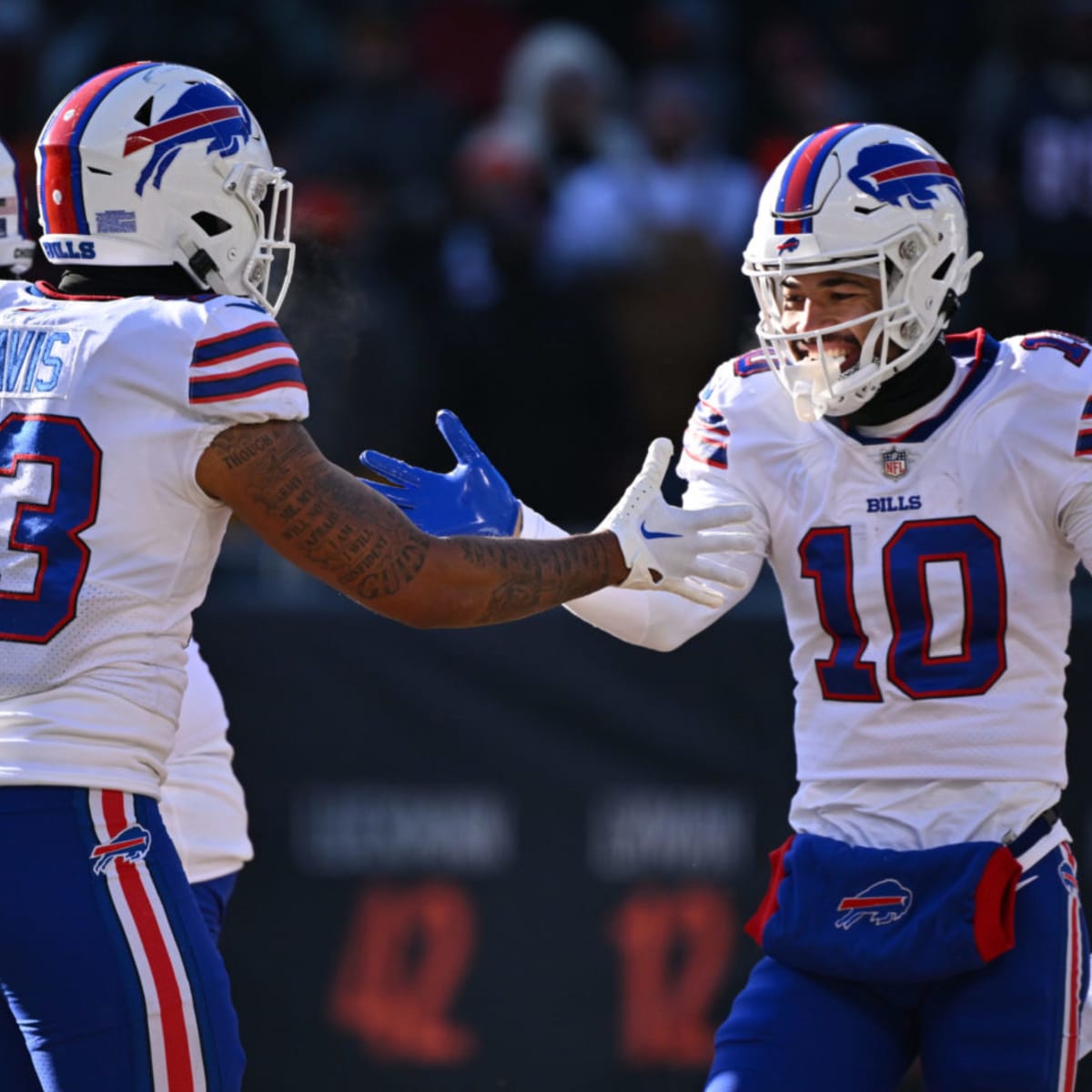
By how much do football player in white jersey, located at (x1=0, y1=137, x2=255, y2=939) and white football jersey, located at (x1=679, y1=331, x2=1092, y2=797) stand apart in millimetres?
1079

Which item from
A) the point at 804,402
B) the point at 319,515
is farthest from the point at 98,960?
the point at 804,402

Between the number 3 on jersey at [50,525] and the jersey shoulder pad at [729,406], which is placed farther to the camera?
the jersey shoulder pad at [729,406]

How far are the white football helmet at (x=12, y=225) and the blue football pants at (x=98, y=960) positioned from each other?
1.57 metres

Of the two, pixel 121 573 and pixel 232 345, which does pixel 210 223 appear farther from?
pixel 121 573

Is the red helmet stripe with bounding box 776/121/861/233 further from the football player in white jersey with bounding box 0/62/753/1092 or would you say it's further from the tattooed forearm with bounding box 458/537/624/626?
the football player in white jersey with bounding box 0/62/753/1092

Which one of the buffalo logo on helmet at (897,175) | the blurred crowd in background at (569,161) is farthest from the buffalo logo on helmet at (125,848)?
the blurred crowd in background at (569,161)

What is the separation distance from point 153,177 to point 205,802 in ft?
4.20

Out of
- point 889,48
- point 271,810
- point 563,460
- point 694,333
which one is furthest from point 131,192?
point 889,48

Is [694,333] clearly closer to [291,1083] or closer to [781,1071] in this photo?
[291,1083]

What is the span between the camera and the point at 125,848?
8.62 ft

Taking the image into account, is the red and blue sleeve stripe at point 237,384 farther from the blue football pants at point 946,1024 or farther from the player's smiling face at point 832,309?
the blue football pants at point 946,1024

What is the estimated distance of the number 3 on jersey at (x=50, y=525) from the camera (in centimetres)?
261

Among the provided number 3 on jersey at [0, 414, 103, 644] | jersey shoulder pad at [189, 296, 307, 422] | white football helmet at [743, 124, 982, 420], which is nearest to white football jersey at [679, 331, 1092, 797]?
white football helmet at [743, 124, 982, 420]

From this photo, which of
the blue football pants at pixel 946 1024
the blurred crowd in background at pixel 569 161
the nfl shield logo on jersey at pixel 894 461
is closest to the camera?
the blue football pants at pixel 946 1024
